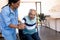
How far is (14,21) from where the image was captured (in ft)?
6.96

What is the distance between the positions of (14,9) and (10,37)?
1.16 feet

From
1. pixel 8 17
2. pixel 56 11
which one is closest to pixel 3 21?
pixel 8 17

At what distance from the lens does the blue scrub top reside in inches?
77.9

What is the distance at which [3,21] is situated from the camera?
6.64ft

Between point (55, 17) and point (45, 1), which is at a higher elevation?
point (45, 1)

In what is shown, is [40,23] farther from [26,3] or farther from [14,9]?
[14,9]

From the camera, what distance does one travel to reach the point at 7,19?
198cm

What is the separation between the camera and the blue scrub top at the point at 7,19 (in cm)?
198

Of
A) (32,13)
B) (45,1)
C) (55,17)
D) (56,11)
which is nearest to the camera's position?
(32,13)

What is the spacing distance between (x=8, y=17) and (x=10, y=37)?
0.26 metres

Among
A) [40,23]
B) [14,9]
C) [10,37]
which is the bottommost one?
[40,23]

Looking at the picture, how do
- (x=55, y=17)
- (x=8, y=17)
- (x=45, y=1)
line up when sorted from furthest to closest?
(x=45, y=1) → (x=55, y=17) → (x=8, y=17)

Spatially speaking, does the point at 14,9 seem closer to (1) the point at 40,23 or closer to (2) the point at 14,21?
(2) the point at 14,21

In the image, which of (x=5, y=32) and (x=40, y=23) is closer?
(x=5, y=32)
